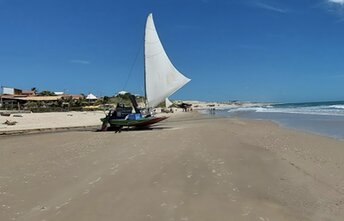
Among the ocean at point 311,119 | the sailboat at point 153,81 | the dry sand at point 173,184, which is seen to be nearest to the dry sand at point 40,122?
the sailboat at point 153,81

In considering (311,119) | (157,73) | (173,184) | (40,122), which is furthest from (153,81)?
(173,184)

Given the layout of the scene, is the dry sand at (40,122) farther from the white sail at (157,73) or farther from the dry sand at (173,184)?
the dry sand at (173,184)

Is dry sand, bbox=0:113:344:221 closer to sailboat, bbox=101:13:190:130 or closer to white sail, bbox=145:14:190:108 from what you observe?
sailboat, bbox=101:13:190:130

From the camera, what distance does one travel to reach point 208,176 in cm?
885

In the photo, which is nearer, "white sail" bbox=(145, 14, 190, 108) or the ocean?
the ocean

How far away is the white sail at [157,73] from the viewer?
2797 centimetres

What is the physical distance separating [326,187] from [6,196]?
6561mm

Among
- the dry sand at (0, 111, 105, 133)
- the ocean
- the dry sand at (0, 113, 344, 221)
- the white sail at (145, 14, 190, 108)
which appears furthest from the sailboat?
the dry sand at (0, 113, 344, 221)

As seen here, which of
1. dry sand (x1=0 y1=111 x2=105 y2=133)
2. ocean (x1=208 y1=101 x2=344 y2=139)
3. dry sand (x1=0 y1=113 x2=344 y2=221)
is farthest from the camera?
dry sand (x1=0 y1=111 x2=105 y2=133)

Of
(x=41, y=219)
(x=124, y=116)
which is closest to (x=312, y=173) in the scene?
(x=41, y=219)

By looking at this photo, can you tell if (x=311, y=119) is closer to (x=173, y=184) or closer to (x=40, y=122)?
(x=40, y=122)

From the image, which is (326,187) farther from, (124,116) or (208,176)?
(124,116)

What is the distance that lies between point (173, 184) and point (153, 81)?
Result: 20.4m

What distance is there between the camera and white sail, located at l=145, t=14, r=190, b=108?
91.8 ft
